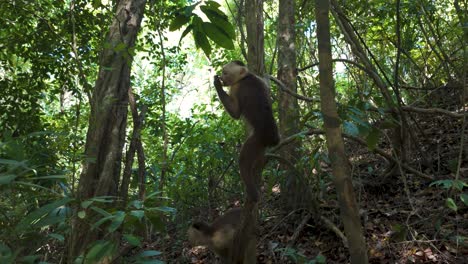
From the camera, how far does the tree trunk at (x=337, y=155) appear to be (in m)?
2.64

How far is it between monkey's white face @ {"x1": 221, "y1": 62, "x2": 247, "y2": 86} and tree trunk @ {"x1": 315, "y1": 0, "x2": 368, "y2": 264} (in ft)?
6.84

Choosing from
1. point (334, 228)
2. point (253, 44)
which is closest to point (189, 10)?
point (253, 44)

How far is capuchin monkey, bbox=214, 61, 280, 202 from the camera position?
4.59 metres

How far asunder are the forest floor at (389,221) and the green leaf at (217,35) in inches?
105

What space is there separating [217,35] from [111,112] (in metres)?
2.94

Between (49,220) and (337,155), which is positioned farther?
(337,155)

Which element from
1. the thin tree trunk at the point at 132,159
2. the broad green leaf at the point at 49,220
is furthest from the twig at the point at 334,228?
the broad green leaf at the point at 49,220

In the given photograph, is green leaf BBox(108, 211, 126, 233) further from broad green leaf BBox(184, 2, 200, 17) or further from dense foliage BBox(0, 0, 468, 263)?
dense foliage BBox(0, 0, 468, 263)

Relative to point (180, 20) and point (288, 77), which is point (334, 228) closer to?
point (288, 77)

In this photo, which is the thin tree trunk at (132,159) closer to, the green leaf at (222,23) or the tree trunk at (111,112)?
the tree trunk at (111,112)

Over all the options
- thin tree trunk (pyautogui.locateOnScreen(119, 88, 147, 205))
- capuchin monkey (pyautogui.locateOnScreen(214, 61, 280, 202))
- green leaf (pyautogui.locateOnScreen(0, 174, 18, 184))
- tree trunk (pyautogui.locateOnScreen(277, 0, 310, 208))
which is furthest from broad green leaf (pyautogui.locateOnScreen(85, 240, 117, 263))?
tree trunk (pyautogui.locateOnScreen(277, 0, 310, 208))

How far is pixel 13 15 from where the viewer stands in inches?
293

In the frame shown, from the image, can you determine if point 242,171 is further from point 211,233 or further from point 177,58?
point 177,58

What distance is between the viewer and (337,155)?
2693mm
